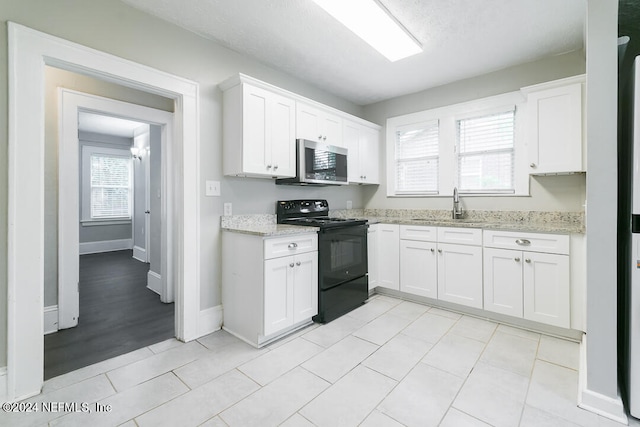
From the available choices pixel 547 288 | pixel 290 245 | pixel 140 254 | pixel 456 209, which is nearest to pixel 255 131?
pixel 290 245

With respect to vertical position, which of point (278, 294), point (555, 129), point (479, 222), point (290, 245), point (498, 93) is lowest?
point (278, 294)

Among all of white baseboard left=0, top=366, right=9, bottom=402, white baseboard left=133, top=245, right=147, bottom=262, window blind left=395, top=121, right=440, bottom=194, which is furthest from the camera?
white baseboard left=133, top=245, right=147, bottom=262

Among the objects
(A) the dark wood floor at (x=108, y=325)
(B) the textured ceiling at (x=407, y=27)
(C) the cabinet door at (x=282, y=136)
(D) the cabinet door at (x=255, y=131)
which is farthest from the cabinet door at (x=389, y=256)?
(A) the dark wood floor at (x=108, y=325)

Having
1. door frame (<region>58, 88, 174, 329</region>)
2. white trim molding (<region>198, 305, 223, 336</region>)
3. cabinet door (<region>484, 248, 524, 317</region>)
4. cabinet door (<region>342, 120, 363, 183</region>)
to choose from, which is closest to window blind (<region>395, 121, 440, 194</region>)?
cabinet door (<region>342, 120, 363, 183</region>)

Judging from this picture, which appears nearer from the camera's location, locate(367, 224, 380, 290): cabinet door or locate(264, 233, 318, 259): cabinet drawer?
locate(264, 233, 318, 259): cabinet drawer

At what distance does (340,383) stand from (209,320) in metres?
1.33

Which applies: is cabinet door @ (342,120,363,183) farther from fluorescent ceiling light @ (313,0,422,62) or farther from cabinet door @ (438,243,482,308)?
cabinet door @ (438,243,482,308)

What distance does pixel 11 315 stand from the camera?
163 cm

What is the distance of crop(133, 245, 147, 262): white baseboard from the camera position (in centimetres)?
573

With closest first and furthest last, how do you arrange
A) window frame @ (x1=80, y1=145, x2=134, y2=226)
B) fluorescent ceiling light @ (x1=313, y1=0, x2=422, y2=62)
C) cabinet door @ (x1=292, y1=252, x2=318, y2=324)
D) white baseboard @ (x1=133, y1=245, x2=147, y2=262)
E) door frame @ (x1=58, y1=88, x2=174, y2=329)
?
fluorescent ceiling light @ (x1=313, y1=0, x2=422, y2=62)
cabinet door @ (x1=292, y1=252, x2=318, y2=324)
door frame @ (x1=58, y1=88, x2=174, y2=329)
white baseboard @ (x1=133, y1=245, x2=147, y2=262)
window frame @ (x1=80, y1=145, x2=134, y2=226)

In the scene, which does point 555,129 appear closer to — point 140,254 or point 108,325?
point 108,325

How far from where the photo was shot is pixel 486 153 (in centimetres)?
328

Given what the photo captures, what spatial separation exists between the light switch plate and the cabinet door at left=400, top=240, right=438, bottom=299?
2.06 metres

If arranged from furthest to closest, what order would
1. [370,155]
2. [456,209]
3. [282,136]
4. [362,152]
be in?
1. [370,155]
2. [362,152]
3. [456,209]
4. [282,136]
